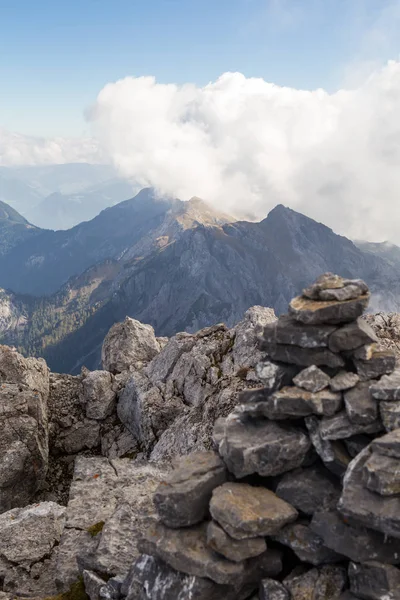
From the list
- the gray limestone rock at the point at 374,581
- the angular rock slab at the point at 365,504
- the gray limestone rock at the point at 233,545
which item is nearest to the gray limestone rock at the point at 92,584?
the gray limestone rock at the point at 233,545

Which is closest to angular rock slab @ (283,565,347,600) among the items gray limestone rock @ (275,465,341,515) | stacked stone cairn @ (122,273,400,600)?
stacked stone cairn @ (122,273,400,600)

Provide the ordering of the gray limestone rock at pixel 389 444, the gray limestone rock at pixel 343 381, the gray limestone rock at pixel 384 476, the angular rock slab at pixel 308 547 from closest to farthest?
the gray limestone rock at pixel 384 476 < the gray limestone rock at pixel 389 444 < the angular rock slab at pixel 308 547 < the gray limestone rock at pixel 343 381

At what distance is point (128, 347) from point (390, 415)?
134 feet

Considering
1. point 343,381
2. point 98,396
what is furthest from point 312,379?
point 98,396

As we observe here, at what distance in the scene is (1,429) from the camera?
38250 millimetres

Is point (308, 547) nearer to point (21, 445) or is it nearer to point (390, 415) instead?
point (390, 415)

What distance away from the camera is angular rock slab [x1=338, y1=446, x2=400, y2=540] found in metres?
14.5

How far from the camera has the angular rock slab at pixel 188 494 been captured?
17.4 meters

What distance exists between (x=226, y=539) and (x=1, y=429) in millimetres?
30087

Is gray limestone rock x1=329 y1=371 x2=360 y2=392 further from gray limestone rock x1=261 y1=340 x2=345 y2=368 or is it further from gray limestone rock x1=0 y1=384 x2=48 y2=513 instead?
gray limestone rock x1=0 y1=384 x2=48 y2=513

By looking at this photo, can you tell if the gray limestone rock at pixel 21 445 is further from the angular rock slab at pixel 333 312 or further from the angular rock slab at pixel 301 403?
the angular rock slab at pixel 333 312

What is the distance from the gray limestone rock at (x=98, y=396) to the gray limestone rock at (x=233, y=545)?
31.5m

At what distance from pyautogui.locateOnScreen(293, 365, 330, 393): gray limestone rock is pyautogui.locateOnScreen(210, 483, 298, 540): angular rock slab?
498cm

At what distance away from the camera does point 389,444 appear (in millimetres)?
15211
